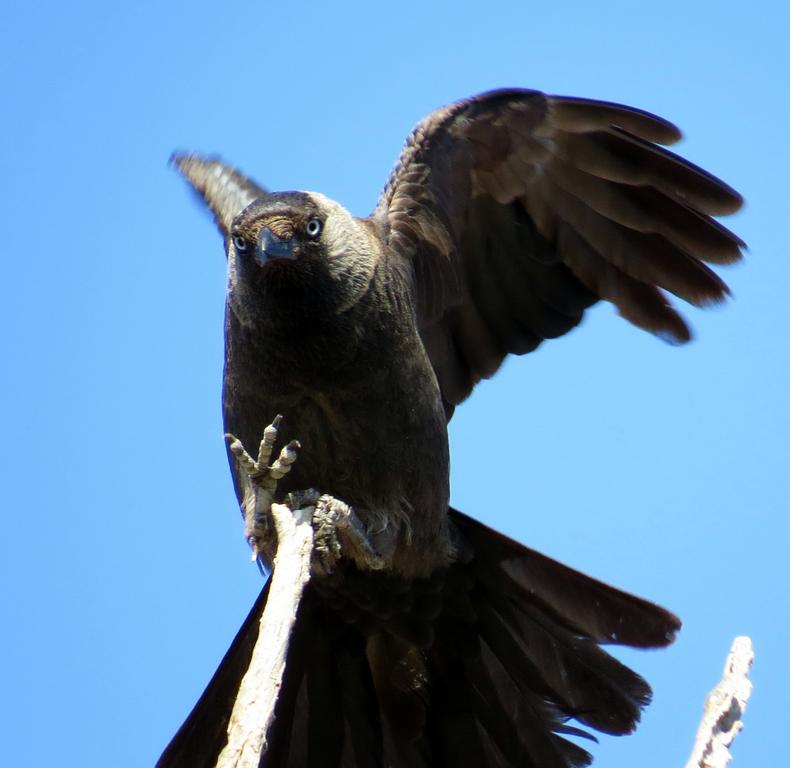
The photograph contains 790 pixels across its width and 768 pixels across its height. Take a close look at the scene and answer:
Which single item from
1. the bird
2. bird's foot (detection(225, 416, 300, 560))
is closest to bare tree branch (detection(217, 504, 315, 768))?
bird's foot (detection(225, 416, 300, 560))

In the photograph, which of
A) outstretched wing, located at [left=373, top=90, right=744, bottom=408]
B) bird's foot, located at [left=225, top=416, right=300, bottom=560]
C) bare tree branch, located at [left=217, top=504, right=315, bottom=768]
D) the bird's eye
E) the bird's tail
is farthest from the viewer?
outstretched wing, located at [left=373, top=90, right=744, bottom=408]

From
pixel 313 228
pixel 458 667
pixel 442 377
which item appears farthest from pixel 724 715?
pixel 442 377

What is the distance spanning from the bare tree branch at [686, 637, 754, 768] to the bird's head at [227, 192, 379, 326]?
2.33 metres

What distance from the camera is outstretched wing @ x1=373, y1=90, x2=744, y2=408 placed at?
6500 mm

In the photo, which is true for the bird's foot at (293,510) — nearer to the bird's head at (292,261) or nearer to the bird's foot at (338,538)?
the bird's foot at (338,538)

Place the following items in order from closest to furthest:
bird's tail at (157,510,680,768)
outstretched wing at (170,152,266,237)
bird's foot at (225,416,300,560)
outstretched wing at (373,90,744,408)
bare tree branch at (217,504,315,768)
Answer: bare tree branch at (217,504,315,768)
bird's foot at (225,416,300,560)
bird's tail at (157,510,680,768)
outstretched wing at (373,90,744,408)
outstretched wing at (170,152,266,237)

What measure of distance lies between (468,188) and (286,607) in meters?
3.05

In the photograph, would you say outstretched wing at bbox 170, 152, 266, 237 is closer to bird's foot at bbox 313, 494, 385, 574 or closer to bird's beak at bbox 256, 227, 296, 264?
A: bird's beak at bbox 256, 227, 296, 264

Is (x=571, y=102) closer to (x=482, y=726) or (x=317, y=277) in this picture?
(x=317, y=277)

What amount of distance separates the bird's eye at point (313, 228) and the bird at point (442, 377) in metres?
0.01

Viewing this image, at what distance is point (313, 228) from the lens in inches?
225

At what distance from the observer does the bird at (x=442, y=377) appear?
5715 millimetres

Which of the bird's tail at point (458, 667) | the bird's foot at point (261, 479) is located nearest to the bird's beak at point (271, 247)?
the bird's foot at point (261, 479)

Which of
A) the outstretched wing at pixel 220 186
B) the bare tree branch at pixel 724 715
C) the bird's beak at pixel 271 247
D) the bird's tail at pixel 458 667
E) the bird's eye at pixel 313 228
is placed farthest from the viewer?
the outstretched wing at pixel 220 186
